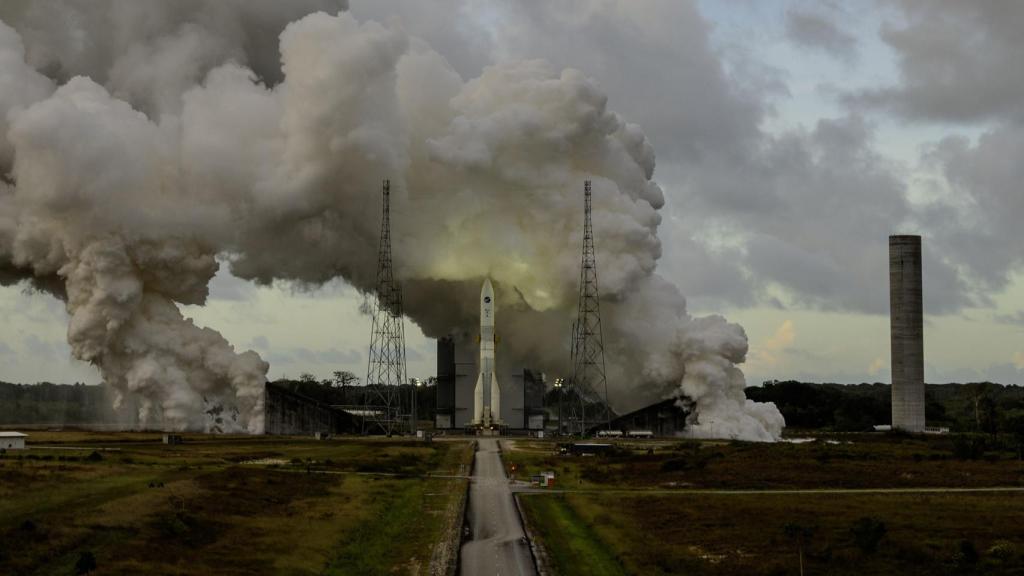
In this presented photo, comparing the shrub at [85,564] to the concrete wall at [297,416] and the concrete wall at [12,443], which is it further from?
the concrete wall at [297,416]

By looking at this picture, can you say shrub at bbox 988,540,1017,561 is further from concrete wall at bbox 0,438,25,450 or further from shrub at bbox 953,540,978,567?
concrete wall at bbox 0,438,25,450

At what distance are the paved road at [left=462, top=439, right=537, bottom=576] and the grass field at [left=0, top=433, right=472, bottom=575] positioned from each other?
1.34m

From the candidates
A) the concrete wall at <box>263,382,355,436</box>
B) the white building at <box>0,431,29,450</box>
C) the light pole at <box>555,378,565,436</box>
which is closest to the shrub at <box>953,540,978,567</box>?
the white building at <box>0,431,29,450</box>

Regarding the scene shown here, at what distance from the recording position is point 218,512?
54438mm

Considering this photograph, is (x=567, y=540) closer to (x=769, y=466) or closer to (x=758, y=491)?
(x=758, y=491)

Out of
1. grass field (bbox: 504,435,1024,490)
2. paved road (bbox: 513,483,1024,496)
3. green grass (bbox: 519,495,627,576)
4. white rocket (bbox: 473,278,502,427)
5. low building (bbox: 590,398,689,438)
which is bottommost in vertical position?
green grass (bbox: 519,495,627,576)

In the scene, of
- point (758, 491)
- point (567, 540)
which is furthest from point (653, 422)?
point (567, 540)

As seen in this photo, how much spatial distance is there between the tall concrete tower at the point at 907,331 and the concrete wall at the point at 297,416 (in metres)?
59.6

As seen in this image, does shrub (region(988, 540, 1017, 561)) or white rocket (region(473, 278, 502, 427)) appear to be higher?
white rocket (region(473, 278, 502, 427))

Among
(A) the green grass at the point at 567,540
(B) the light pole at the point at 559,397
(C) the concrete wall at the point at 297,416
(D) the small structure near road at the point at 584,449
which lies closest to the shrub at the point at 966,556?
(A) the green grass at the point at 567,540

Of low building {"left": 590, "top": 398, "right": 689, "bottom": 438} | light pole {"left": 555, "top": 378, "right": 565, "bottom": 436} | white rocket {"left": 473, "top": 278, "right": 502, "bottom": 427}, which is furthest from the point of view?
light pole {"left": 555, "top": 378, "right": 565, "bottom": 436}

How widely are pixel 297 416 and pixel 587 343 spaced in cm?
2835

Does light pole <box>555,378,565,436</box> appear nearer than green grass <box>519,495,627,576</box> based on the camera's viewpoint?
No

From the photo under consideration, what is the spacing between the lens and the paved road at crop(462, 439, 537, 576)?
4362 cm
